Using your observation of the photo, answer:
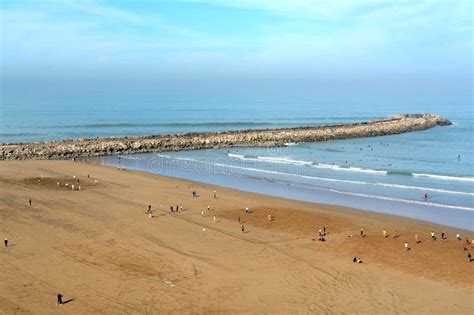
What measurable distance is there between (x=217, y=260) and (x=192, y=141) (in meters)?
40.5

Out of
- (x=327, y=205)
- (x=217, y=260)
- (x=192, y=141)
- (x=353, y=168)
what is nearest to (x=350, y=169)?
(x=353, y=168)

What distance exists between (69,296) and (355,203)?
19439mm

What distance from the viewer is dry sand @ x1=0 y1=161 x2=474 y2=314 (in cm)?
1742

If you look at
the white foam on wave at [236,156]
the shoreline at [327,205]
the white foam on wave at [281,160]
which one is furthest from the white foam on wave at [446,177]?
the white foam on wave at [236,156]

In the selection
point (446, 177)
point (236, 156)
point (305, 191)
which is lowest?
point (305, 191)

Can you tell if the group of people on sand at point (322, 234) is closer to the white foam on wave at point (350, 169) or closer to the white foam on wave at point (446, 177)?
the white foam on wave at point (446, 177)

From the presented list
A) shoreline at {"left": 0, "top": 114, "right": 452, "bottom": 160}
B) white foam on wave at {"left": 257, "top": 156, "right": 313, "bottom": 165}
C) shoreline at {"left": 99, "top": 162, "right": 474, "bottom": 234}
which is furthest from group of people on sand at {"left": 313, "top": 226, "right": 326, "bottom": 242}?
shoreline at {"left": 0, "top": 114, "right": 452, "bottom": 160}

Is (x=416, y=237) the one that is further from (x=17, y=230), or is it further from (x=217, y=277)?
(x=17, y=230)

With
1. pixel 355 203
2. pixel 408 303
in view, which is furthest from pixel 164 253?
pixel 355 203

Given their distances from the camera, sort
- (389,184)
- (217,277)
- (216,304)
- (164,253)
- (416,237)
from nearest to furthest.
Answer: (216,304) < (217,277) < (164,253) < (416,237) < (389,184)

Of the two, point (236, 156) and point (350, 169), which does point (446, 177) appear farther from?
point (236, 156)

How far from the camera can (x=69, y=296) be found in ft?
58.2

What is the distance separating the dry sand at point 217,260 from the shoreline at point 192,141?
20674mm

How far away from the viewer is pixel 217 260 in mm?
21406
